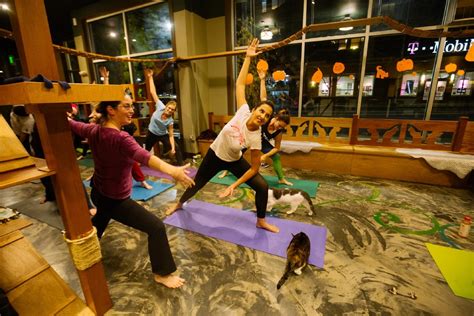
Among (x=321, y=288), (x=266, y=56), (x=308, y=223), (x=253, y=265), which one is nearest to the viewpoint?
(x=321, y=288)

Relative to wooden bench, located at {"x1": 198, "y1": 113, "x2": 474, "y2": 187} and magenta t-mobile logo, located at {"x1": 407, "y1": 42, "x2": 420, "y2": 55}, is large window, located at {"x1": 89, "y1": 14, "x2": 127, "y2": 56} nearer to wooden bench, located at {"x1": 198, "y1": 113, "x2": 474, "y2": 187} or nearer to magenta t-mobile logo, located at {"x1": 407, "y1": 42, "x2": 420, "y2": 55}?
wooden bench, located at {"x1": 198, "y1": 113, "x2": 474, "y2": 187}

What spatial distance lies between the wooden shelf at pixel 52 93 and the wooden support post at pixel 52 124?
120mm

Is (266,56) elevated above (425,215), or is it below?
above

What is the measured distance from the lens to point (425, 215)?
2559 mm

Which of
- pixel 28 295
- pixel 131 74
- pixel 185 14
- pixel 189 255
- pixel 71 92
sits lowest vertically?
pixel 189 255

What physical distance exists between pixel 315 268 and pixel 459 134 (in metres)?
3.22

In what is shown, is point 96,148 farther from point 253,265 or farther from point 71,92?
point 253,265

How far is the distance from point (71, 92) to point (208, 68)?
433 centimetres

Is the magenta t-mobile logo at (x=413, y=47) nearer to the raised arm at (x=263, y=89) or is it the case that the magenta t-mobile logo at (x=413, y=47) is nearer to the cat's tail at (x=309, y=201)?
the raised arm at (x=263, y=89)

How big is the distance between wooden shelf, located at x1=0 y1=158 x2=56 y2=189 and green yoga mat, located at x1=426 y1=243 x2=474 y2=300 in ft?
8.73

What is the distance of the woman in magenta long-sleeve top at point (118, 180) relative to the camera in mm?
1341

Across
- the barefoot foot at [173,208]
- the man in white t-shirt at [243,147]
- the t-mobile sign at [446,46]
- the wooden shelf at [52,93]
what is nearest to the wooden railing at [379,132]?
the t-mobile sign at [446,46]

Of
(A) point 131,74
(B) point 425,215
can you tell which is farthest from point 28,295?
(A) point 131,74

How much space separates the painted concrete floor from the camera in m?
1.48
